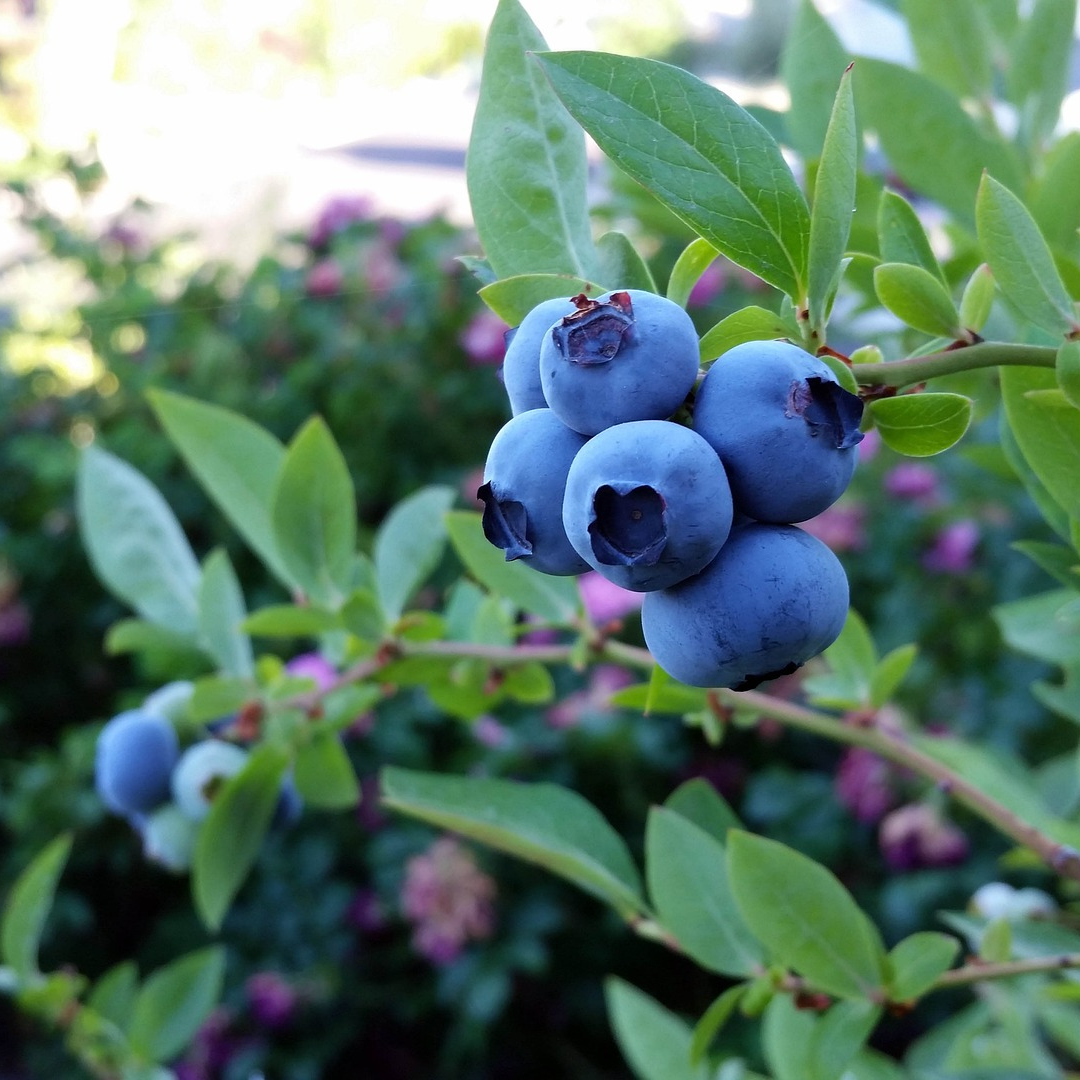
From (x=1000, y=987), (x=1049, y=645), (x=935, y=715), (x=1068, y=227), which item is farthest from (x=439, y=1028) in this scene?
(x=1068, y=227)

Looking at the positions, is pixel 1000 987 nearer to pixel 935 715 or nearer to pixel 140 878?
pixel 935 715

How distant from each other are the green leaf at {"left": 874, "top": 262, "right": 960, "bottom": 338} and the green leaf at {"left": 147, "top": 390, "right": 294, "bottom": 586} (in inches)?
18.4

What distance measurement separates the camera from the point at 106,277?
2.69m

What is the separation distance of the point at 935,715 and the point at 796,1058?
1294mm

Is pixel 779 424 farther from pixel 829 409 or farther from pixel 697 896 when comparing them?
pixel 697 896

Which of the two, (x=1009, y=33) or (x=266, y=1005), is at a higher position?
(x=1009, y=33)

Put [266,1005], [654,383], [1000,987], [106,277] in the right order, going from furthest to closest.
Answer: [106,277] → [266,1005] → [1000,987] → [654,383]

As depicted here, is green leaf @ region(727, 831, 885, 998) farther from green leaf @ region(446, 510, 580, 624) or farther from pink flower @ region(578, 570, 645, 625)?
pink flower @ region(578, 570, 645, 625)

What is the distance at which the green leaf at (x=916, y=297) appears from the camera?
43 cm

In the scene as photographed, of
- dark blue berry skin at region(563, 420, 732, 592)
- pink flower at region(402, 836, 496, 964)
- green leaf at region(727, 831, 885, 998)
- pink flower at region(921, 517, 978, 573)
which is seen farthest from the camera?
pink flower at region(921, 517, 978, 573)

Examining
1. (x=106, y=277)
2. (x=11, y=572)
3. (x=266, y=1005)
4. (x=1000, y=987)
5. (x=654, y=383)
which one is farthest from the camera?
(x=106, y=277)

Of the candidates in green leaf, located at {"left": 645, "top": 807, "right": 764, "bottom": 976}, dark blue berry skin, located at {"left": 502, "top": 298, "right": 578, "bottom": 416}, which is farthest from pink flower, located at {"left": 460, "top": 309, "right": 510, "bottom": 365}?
dark blue berry skin, located at {"left": 502, "top": 298, "right": 578, "bottom": 416}

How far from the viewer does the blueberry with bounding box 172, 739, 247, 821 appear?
88cm

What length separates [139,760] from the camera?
3.01 ft
